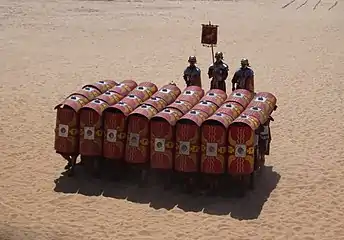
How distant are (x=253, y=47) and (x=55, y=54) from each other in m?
6.72

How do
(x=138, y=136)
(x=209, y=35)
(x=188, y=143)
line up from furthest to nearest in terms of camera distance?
(x=209, y=35)
(x=138, y=136)
(x=188, y=143)

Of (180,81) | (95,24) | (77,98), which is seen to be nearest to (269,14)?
A: (95,24)

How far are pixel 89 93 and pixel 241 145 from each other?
276 cm

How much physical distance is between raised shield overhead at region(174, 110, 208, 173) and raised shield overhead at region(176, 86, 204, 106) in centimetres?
91

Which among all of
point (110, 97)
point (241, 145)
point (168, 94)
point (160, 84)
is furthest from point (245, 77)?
point (160, 84)

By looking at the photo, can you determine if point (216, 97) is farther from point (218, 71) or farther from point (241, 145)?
point (241, 145)

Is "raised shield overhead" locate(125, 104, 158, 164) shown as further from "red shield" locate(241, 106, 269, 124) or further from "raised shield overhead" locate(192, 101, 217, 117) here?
"red shield" locate(241, 106, 269, 124)

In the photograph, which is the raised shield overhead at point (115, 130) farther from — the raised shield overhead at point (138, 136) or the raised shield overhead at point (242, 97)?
the raised shield overhead at point (242, 97)

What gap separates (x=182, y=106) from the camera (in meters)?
9.98

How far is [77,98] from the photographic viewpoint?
10203 millimetres

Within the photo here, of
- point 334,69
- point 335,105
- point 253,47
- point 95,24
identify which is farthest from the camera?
point 95,24

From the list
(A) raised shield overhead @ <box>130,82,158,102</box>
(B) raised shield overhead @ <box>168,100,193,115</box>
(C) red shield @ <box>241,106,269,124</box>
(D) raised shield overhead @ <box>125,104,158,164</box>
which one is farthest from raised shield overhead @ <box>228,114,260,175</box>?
(A) raised shield overhead @ <box>130,82,158,102</box>

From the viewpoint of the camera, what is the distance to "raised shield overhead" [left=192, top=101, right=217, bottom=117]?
980 centimetres

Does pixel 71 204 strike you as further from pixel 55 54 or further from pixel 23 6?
pixel 23 6
